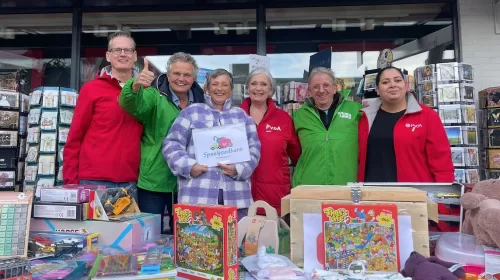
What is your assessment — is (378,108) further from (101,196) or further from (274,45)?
(274,45)

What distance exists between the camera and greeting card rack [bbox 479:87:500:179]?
4.63 meters

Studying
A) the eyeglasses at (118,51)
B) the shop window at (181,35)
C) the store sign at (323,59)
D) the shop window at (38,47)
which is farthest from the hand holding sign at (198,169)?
the shop window at (38,47)

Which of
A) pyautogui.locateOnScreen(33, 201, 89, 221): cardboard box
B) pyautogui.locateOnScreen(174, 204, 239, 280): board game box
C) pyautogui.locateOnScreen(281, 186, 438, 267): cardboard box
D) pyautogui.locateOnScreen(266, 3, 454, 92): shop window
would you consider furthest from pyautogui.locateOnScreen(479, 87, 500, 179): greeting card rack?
pyautogui.locateOnScreen(33, 201, 89, 221): cardboard box

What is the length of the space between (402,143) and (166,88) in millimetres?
1664

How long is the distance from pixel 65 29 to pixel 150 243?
16.2 ft

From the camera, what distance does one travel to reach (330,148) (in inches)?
103

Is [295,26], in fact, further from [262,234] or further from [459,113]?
[262,234]

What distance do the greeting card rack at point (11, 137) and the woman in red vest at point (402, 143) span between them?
4.31m

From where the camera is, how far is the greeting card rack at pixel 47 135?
451 centimetres

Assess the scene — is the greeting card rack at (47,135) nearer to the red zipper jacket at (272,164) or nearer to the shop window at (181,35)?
the shop window at (181,35)

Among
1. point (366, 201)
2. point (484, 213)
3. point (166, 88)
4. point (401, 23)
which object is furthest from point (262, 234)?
point (401, 23)

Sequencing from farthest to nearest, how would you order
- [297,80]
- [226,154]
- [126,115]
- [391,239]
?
[297,80] → [126,115] → [226,154] → [391,239]

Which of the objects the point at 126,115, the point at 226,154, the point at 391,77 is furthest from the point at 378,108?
the point at 126,115

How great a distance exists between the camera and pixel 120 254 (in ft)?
4.61
